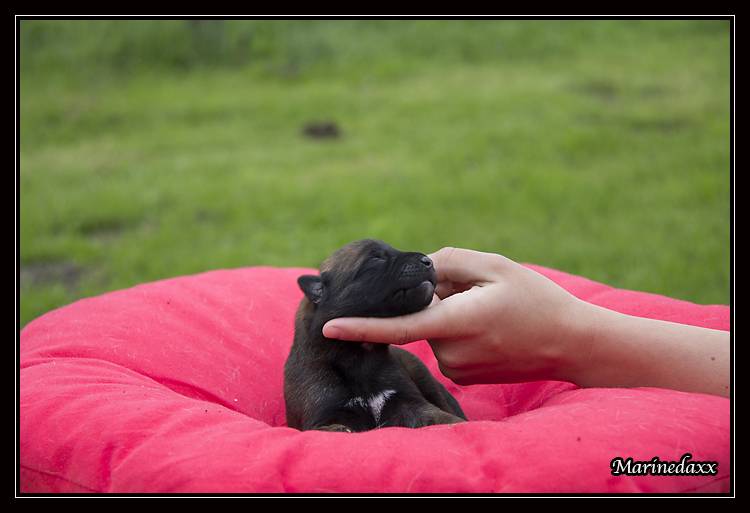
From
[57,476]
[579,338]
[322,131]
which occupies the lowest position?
[57,476]

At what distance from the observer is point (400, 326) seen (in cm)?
327

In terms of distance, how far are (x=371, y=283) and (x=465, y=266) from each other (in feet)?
1.35

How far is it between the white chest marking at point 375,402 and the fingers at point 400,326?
1.14 feet

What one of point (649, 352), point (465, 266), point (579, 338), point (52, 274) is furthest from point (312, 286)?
point (52, 274)

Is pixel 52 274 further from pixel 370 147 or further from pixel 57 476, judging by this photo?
pixel 57 476

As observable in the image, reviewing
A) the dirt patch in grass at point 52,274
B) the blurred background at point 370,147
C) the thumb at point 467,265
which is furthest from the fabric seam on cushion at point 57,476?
the dirt patch in grass at point 52,274

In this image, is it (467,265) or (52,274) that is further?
(52,274)

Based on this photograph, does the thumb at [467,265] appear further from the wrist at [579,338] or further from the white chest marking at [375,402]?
the white chest marking at [375,402]

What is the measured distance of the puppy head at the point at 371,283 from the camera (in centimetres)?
339

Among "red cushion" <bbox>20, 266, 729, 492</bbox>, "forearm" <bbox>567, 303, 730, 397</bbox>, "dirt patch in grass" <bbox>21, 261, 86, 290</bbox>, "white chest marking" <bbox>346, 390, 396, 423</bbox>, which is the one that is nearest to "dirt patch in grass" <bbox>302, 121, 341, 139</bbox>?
"dirt patch in grass" <bbox>21, 261, 86, 290</bbox>

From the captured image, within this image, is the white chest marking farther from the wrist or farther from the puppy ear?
the wrist

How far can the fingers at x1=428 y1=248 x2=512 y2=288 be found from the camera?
135 inches

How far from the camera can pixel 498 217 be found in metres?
8.04

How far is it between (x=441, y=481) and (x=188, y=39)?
36.9ft
